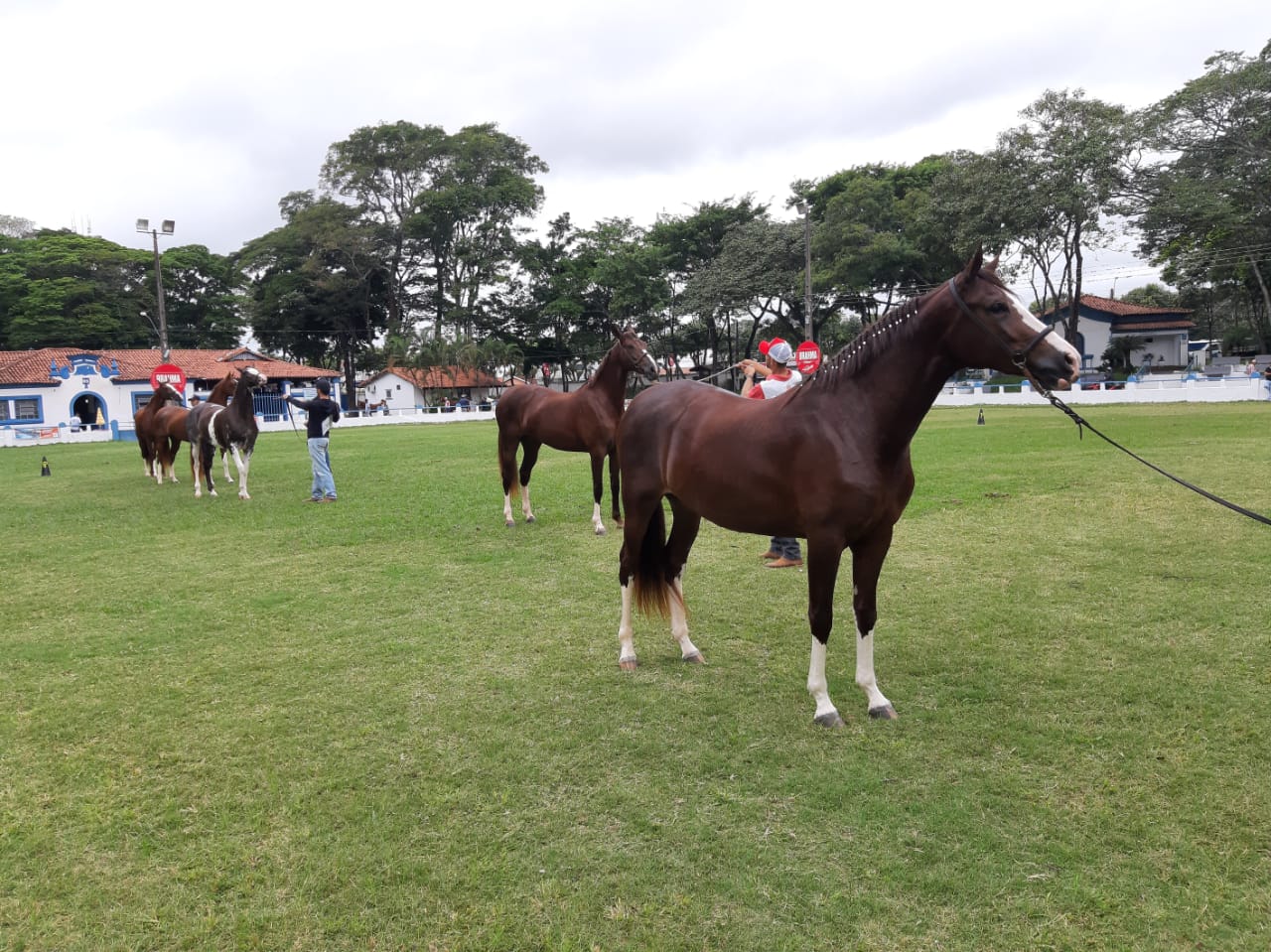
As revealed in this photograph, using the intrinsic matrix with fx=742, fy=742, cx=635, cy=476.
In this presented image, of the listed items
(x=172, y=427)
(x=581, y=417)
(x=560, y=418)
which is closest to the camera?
(x=581, y=417)

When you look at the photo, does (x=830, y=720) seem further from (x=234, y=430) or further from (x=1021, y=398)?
(x=1021, y=398)

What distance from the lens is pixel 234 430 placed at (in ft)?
39.8

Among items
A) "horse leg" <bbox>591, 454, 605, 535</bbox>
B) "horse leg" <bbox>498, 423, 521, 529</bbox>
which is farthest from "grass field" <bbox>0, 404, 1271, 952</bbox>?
"horse leg" <bbox>498, 423, 521, 529</bbox>

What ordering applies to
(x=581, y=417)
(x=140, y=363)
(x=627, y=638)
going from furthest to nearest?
(x=140, y=363)
(x=581, y=417)
(x=627, y=638)

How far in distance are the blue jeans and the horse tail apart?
8.09 m

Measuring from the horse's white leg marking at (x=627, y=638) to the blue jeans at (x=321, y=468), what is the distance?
8.05 metres

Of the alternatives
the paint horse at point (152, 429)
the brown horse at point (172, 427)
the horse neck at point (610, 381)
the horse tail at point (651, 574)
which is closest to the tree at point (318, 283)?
the paint horse at point (152, 429)

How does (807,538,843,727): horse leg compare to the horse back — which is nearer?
(807,538,843,727): horse leg

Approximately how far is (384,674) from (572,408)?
15.9ft

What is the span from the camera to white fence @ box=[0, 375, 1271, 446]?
27.0 m

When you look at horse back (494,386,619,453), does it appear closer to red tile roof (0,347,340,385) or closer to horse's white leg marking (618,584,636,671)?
horse's white leg marking (618,584,636,671)

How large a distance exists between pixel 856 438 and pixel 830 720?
1.44 metres

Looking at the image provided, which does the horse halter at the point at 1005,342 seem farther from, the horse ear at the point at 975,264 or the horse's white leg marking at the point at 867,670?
the horse's white leg marking at the point at 867,670

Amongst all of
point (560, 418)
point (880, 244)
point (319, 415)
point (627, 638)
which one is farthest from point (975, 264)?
point (880, 244)
